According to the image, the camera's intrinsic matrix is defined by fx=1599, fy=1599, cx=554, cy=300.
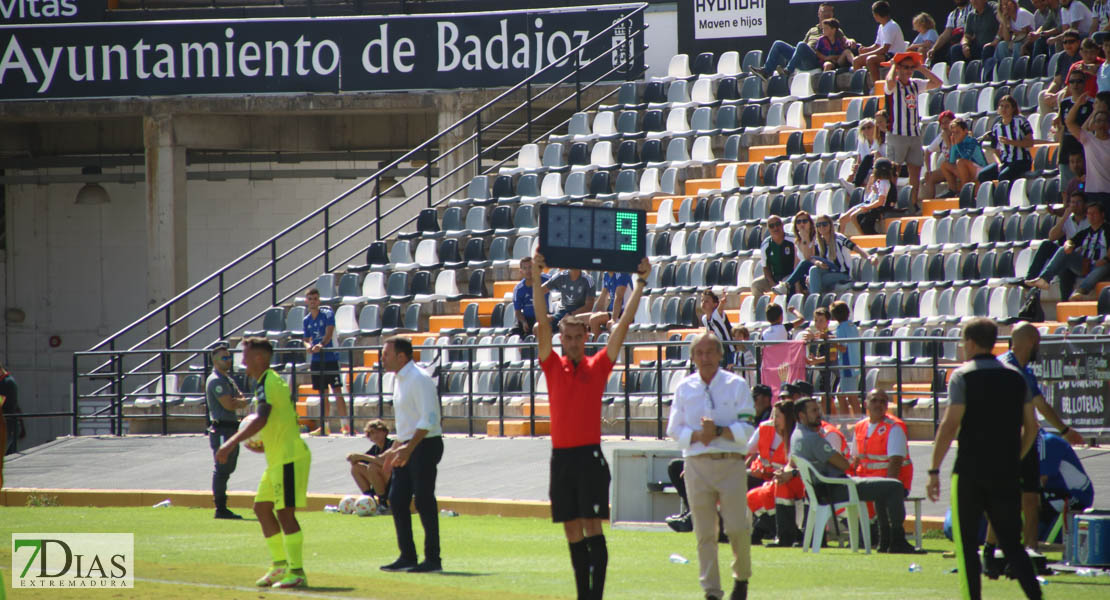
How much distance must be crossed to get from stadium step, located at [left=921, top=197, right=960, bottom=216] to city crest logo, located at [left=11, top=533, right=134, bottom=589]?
10285mm

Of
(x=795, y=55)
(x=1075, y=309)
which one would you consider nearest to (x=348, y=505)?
(x=1075, y=309)

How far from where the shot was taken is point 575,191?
23406mm

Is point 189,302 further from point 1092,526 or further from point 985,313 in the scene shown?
point 1092,526

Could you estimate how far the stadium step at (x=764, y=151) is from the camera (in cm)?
2245

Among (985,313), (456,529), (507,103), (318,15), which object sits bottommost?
A: (456,529)

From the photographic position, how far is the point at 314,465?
60.0 feet

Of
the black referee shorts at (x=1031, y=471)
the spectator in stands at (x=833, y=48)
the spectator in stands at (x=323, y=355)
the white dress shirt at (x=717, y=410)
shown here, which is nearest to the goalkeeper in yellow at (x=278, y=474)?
the white dress shirt at (x=717, y=410)

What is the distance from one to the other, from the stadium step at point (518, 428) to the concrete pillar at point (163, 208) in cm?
1079

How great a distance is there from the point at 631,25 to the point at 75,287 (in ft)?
42.7

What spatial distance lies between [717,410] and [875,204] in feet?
35.4

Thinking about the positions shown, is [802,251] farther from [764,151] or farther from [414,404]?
[414,404]

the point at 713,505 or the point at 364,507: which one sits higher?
the point at 713,505

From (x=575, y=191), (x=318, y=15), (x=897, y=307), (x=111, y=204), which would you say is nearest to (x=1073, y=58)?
(x=897, y=307)

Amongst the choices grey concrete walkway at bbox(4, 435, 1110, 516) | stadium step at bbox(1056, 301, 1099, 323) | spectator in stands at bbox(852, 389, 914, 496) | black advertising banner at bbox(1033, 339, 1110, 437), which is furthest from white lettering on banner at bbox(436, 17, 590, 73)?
spectator in stands at bbox(852, 389, 914, 496)
